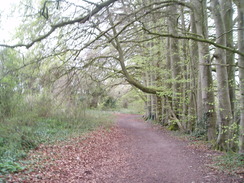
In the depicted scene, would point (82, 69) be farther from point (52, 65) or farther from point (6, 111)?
point (6, 111)

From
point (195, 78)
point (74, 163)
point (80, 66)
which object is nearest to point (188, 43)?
point (195, 78)

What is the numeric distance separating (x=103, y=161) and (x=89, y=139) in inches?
110

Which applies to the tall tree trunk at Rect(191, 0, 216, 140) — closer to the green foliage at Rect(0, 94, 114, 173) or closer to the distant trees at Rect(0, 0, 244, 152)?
the distant trees at Rect(0, 0, 244, 152)

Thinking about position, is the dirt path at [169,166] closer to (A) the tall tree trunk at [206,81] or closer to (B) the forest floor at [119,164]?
(B) the forest floor at [119,164]

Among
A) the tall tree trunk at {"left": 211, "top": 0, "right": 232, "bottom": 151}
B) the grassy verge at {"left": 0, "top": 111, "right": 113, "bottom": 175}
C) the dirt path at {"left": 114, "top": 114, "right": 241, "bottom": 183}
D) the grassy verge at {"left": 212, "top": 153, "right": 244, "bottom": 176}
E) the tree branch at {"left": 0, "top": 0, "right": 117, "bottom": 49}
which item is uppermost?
the tree branch at {"left": 0, "top": 0, "right": 117, "bottom": 49}

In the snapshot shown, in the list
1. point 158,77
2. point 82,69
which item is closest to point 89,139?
point 82,69

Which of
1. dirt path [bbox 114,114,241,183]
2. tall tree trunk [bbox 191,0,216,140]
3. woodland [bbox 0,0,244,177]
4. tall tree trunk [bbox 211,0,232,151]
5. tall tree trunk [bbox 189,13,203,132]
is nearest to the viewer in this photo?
dirt path [bbox 114,114,241,183]

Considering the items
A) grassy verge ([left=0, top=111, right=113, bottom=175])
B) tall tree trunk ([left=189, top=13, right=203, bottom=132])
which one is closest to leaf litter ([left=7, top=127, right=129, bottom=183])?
grassy verge ([left=0, top=111, right=113, bottom=175])

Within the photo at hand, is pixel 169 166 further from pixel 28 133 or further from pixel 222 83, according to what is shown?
pixel 28 133

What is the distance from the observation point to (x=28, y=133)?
24.6ft

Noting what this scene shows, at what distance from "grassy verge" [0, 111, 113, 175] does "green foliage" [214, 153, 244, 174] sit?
17.7ft

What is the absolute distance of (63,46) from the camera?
734 centimetres

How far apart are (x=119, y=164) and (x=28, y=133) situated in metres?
3.75

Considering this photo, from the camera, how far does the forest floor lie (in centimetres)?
500
